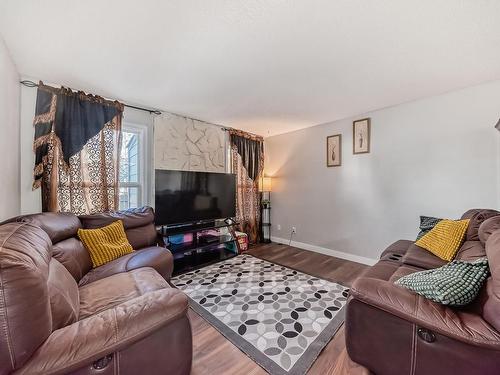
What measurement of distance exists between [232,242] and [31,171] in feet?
8.54

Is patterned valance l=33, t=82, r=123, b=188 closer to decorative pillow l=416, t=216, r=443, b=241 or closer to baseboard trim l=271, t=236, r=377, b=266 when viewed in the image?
baseboard trim l=271, t=236, r=377, b=266

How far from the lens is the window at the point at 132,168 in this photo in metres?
2.91

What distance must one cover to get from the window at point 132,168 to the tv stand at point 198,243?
0.55m

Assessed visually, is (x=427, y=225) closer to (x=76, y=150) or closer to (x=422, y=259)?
(x=422, y=259)

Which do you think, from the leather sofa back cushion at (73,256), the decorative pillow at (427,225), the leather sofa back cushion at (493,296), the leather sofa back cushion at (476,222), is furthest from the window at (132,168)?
the leather sofa back cushion at (476,222)

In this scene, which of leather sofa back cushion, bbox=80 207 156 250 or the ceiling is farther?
leather sofa back cushion, bbox=80 207 156 250

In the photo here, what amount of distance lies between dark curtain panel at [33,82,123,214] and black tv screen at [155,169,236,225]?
1.77 feet

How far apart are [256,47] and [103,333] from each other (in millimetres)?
2000

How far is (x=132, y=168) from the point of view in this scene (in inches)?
118

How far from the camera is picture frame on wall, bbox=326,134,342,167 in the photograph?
3486 millimetres

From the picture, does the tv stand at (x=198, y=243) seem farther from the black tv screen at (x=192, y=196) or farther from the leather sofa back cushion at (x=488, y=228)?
the leather sofa back cushion at (x=488, y=228)

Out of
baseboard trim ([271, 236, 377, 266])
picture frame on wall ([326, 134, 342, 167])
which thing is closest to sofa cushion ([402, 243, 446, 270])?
baseboard trim ([271, 236, 377, 266])

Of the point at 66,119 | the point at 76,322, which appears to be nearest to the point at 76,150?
the point at 66,119

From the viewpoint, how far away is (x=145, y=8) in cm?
134
